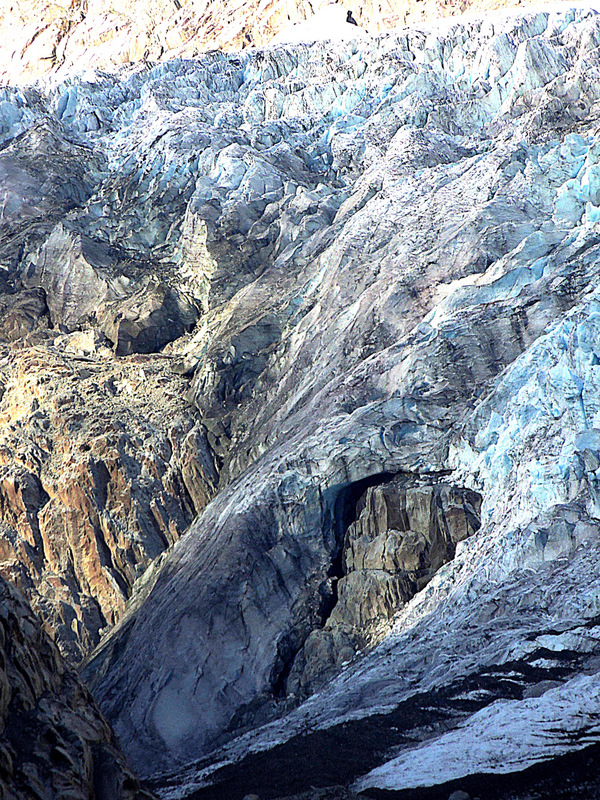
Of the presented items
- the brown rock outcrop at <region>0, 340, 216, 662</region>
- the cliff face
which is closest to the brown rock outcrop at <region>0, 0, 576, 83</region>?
the cliff face

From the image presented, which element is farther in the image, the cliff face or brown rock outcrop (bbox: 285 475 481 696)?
brown rock outcrop (bbox: 285 475 481 696)

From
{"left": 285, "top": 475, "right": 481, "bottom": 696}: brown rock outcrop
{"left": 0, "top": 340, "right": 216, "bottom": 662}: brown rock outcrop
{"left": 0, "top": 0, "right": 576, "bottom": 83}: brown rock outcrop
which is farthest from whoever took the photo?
{"left": 0, "top": 0, "right": 576, "bottom": 83}: brown rock outcrop

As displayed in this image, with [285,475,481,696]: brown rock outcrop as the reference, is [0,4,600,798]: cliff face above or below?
above

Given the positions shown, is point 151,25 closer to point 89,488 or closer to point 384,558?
point 89,488

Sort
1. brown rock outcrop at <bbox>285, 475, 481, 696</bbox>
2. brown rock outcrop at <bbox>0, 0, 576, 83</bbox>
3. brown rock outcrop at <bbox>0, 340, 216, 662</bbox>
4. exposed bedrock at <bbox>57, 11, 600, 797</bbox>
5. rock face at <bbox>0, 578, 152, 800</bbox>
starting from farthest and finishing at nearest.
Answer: brown rock outcrop at <bbox>0, 0, 576, 83</bbox>
brown rock outcrop at <bbox>0, 340, 216, 662</bbox>
brown rock outcrop at <bbox>285, 475, 481, 696</bbox>
exposed bedrock at <bbox>57, 11, 600, 797</bbox>
rock face at <bbox>0, 578, 152, 800</bbox>

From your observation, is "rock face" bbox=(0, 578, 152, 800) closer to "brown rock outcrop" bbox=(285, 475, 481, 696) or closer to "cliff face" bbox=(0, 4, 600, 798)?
"cliff face" bbox=(0, 4, 600, 798)

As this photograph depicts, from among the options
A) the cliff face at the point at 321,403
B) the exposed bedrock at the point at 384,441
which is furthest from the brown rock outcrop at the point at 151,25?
the exposed bedrock at the point at 384,441

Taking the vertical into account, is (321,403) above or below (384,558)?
above

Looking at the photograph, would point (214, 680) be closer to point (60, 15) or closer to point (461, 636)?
point (461, 636)

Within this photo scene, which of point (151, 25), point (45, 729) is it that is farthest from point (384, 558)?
point (151, 25)
